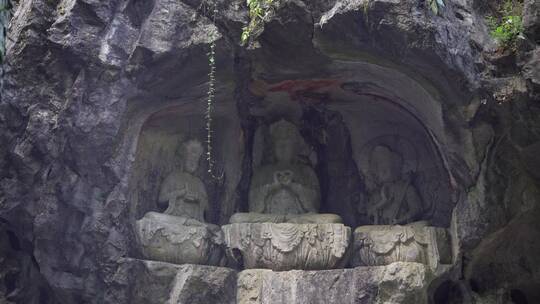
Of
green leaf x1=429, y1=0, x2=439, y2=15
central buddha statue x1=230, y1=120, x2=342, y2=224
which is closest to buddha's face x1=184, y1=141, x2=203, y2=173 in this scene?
central buddha statue x1=230, y1=120, x2=342, y2=224

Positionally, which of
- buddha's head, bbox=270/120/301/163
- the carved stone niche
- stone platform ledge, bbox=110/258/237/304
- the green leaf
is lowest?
stone platform ledge, bbox=110/258/237/304

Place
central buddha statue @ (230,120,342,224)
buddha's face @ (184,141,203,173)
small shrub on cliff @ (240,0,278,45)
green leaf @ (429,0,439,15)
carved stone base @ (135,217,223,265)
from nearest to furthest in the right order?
green leaf @ (429,0,439,15) → small shrub on cliff @ (240,0,278,45) → carved stone base @ (135,217,223,265) → central buddha statue @ (230,120,342,224) → buddha's face @ (184,141,203,173)

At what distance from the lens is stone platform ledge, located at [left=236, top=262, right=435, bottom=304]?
649cm

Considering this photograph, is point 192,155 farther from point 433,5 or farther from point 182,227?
point 433,5

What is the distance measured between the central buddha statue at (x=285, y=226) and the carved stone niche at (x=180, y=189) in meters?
0.35

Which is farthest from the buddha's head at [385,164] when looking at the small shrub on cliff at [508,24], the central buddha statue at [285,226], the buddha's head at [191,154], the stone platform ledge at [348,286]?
the buddha's head at [191,154]

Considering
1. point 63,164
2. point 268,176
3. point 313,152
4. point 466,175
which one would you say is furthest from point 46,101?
point 466,175

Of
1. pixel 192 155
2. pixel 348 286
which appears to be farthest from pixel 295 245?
pixel 192 155

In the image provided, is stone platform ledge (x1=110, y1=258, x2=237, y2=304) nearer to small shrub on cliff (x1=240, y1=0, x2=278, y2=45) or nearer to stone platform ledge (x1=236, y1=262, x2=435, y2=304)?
stone platform ledge (x1=236, y1=262, x2=435, y2=304)

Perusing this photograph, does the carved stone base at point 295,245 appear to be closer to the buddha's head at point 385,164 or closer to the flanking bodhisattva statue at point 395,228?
the flanking bodhisattva statue at point 395,228

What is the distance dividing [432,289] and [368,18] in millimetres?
2810

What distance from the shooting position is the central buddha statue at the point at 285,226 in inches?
271

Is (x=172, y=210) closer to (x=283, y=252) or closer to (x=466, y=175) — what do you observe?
(x=283, y=252)

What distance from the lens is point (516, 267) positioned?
6.88m
